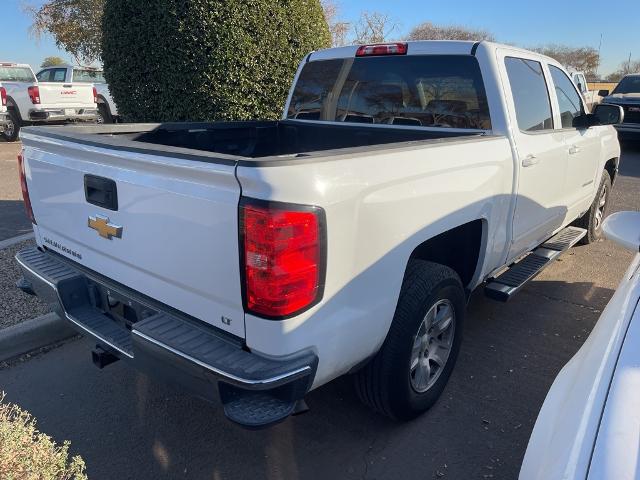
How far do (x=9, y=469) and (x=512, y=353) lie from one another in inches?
123

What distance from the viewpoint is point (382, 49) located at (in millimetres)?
4000

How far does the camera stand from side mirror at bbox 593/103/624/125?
4.83 meters

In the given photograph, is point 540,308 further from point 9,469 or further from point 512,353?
point 9,469

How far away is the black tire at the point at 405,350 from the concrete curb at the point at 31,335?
7.01ft

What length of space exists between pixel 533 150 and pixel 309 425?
232 centimetres

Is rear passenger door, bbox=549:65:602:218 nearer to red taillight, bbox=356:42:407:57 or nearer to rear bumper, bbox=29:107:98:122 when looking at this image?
red taillight, bbox=356:42:407:57

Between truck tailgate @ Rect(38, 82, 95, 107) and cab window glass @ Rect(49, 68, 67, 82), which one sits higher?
cab window glass @ Rect(49, 68, 67, 82)

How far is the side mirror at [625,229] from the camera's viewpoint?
2336 millimetres

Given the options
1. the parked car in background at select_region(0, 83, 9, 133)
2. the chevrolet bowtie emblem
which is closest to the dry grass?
the chevrolet bowtie emblem

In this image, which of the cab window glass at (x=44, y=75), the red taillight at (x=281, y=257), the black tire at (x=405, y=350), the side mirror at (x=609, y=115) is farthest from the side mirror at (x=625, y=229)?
the cab window glass at (x=44, y=75)

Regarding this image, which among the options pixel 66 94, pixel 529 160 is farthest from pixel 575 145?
pixel 66 94

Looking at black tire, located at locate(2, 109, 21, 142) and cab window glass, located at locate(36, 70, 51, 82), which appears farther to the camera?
cab window glass, located at locate(36, 70, 51, 82)

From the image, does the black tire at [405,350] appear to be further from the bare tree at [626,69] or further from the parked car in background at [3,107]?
the bare tree at [626,69]

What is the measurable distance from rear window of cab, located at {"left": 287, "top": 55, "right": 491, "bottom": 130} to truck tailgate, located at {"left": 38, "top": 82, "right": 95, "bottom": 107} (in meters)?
11.7
